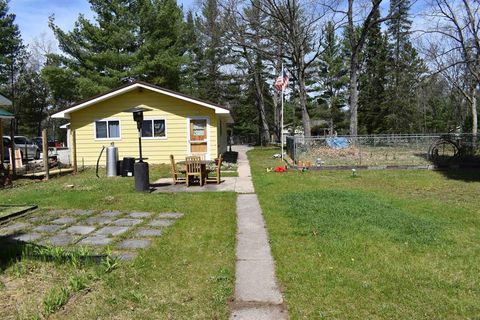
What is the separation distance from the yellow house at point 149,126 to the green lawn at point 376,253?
784 cm

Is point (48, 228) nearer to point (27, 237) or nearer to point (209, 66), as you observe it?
point (27, 237)

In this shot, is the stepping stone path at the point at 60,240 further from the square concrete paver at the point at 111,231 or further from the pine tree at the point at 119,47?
the pine tree at the point at 119,47

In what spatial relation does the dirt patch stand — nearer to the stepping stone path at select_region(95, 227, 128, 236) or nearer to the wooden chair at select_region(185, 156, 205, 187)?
the stepping stone path at select_region(95, 227, 128, 236)

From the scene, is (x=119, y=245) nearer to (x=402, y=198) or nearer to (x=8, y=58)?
(x=402, y=198)

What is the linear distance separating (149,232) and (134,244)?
629 millimetres

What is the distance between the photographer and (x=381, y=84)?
38.8m

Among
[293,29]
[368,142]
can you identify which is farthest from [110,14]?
[368,142]

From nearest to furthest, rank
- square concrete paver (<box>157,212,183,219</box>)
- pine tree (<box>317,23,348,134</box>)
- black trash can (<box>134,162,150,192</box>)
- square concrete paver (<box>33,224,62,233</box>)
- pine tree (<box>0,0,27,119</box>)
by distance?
1. square concrete paver (<box>33,224,62,233</box>)
2. square concrete paver (<box>157,212,183,219</box>)
3. black trash can (<box>134,162,150,192</box>)
4. pine tree (<box>0,0,27,119</box>)
5. pine tree (<box>317,23,348,134</box>)

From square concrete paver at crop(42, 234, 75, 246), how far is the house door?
36.3ft

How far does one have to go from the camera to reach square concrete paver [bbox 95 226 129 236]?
5691 millimetres

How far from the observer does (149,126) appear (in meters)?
16.5

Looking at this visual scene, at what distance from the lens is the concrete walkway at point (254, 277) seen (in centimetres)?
332

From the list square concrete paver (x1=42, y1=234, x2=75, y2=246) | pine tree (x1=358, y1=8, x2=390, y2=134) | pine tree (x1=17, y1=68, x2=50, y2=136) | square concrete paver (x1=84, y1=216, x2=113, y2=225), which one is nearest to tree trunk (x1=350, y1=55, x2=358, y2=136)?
pine tree (x1=358, y1=8, x2=390, y2=134)

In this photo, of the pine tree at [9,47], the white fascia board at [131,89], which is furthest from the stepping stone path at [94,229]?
the pine tree at [9,47]
